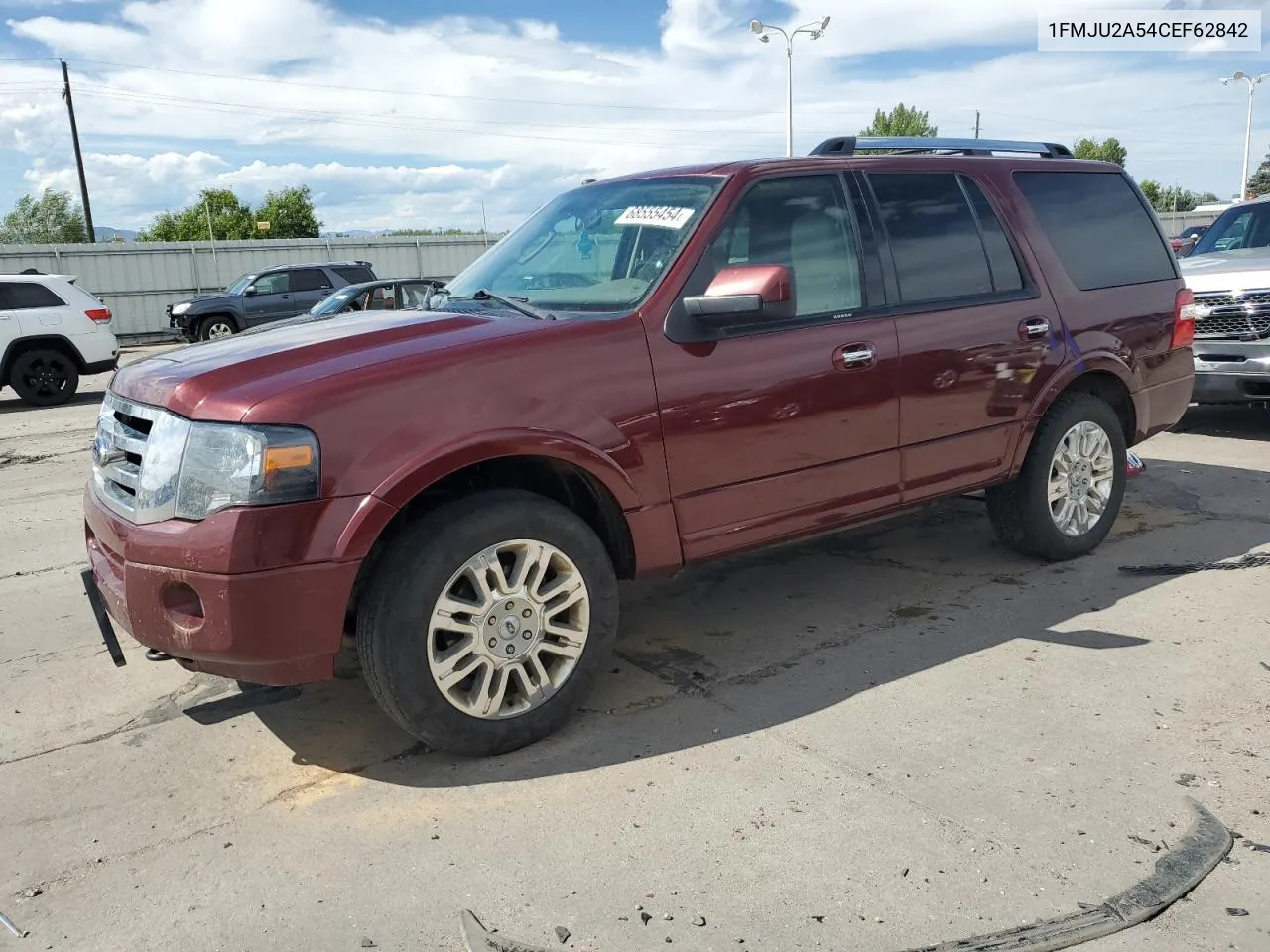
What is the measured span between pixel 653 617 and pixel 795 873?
2.01 metres

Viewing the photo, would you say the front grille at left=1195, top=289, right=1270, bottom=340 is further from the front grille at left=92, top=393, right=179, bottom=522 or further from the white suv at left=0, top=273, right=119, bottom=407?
the white suv at left=0, top=273, right=119, bottom=407

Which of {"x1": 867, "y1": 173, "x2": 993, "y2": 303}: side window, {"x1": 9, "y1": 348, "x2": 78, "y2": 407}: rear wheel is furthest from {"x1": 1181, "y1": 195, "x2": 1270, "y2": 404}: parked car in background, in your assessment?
{"x1": 9, "y1": 348, "x2": 78, "y2": 407}: rear wheel

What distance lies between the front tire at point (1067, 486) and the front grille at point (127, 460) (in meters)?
3.64

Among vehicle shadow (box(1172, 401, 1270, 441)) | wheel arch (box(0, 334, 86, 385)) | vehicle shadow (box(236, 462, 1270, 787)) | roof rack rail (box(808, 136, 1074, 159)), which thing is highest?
roof rack rail (box(808, 136, 1074, 159))

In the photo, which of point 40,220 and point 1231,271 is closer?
point 1231,271

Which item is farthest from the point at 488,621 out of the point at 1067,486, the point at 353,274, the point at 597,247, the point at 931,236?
the point at 353,274

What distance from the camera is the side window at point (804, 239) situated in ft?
12.8

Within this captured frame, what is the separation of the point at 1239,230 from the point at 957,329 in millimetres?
6657

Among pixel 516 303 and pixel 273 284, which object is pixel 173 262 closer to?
pixel 273 284

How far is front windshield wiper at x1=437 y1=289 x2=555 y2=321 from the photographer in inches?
146

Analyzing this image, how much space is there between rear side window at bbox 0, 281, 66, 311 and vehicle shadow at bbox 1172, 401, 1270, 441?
43.8 ft

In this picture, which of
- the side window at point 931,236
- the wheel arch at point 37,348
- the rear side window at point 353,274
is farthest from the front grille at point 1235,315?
the rear side window at point 353,274

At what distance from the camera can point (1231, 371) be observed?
801 centimetres

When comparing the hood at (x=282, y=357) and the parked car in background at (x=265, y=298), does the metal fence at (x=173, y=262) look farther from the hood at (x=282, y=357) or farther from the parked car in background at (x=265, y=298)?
the hood at (x=282, y=357)
